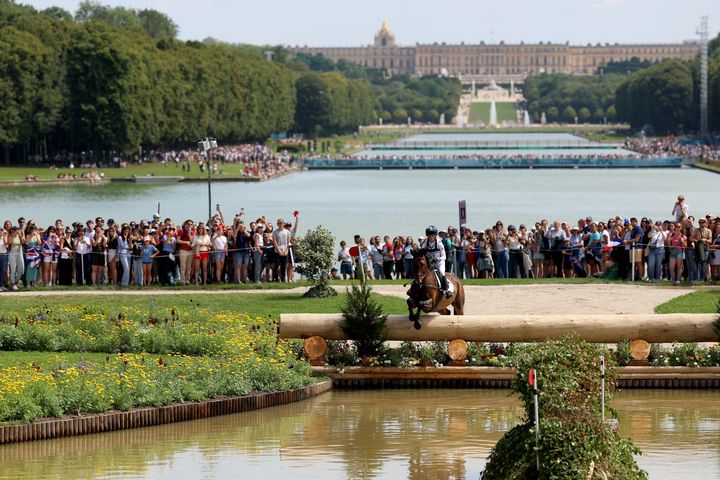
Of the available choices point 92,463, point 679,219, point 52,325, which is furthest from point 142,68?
point 92,463

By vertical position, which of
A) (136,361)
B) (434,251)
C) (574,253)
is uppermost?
(434,251)

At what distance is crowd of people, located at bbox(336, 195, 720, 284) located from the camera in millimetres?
28766

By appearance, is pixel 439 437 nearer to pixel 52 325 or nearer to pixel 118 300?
pixel 52 325

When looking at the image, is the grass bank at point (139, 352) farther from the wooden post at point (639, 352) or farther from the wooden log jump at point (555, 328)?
the wooden post at point (639, 352)

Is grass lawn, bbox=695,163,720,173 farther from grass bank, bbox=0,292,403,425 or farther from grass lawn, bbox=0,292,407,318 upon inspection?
grass bank, bbox=0,292,403,425

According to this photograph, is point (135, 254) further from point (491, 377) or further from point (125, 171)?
point (125, 171)

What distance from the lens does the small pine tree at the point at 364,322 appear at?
20703 mm

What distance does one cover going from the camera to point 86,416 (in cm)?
1733

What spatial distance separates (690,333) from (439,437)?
4680 millimetres

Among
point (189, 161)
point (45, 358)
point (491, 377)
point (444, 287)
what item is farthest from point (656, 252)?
point (189, 161)

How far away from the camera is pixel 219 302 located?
85.0 ft

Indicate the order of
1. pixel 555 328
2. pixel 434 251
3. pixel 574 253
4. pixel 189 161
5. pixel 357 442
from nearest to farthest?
→ pixel 357 442
pixel 434 251
pixel 555 328
pixel 574 253
pixel 189 161

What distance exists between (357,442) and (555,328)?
13.5 ft

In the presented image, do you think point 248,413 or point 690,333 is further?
point 690,333
